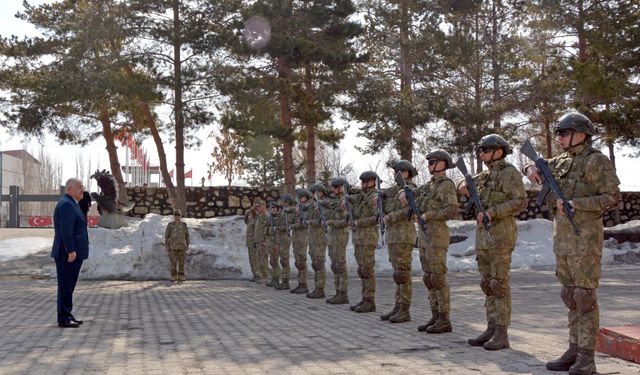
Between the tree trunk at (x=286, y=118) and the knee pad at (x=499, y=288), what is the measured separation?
16.6 m

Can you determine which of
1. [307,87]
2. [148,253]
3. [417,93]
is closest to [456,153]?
[417,93]

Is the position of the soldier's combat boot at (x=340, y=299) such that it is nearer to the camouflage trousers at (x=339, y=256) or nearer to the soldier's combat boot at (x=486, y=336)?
the camouflage trousers at (x=339, y=256)

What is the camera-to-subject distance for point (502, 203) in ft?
23.3

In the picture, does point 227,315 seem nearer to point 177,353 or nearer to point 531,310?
point 177,353

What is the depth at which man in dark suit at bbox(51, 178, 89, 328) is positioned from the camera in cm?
920

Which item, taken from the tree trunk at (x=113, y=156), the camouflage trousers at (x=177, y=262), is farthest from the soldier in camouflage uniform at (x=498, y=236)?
the tree trunk at (x=113, y=156)

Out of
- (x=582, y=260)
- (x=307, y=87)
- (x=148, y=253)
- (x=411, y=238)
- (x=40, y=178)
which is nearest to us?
(x=582, y=260)

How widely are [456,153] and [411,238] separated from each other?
61.1 ft

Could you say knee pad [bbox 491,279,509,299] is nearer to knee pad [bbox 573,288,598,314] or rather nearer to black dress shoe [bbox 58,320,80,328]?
knee pad [bbox 573,288,598,314]

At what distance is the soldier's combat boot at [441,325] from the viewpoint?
8.23m

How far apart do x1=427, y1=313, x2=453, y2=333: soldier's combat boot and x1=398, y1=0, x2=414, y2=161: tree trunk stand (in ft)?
55.8

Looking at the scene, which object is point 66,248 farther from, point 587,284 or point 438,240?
point 587,284

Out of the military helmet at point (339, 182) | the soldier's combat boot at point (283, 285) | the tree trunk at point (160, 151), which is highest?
the tree trunk at point (160, 151)

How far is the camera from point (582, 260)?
5820 mm
